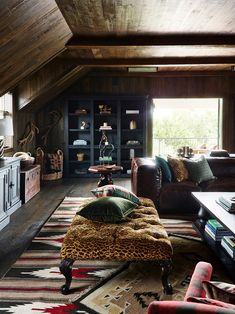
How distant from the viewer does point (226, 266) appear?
10.1 feet

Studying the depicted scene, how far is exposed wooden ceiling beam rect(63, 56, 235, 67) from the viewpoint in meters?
7.07

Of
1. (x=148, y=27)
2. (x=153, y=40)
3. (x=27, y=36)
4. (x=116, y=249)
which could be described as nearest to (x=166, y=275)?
(x=116, y=249)

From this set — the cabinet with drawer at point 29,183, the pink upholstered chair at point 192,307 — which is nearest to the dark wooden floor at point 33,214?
the cabinet with drawer at point 29,183

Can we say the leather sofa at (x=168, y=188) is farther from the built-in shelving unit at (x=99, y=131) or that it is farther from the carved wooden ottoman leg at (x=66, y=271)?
the built-in shelving unit at (x=99, y=131)

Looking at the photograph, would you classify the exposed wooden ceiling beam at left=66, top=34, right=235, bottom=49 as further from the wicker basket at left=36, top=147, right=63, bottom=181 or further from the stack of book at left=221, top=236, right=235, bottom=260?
the wicker basket at left=36, top=147, right=63, bottom=181

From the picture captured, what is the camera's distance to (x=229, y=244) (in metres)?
3.22

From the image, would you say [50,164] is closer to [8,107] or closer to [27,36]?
[8,107]

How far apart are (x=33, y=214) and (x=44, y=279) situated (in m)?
2.27

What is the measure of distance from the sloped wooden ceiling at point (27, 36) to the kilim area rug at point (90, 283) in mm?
2196

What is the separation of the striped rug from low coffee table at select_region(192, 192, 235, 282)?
277mm

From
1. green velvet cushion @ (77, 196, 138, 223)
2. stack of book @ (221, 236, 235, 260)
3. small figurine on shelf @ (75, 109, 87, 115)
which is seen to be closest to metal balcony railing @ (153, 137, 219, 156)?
small figurine on shelf @ (75, 109, 87, 115)

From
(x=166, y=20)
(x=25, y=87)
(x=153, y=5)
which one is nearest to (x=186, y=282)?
(x=153, y=5)

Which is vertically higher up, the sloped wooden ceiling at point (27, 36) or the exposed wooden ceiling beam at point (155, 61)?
the exposed wooden ceiling beam at point (155, 61)

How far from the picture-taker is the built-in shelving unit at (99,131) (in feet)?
29.7
